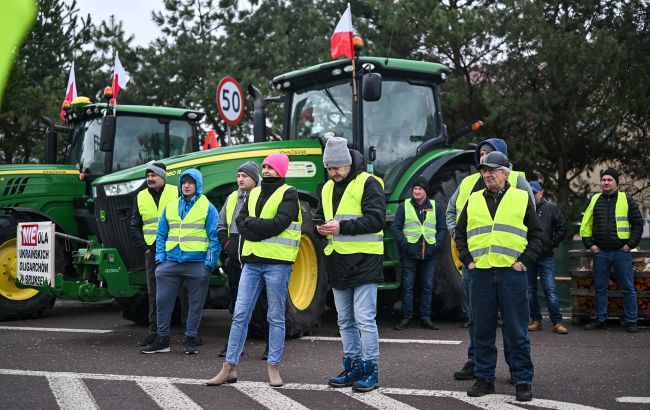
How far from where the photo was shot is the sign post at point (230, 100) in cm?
1185

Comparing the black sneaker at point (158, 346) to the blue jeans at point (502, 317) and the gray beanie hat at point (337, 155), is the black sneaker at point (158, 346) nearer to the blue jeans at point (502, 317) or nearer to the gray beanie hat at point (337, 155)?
the gray beanie hat at point (337, 155)

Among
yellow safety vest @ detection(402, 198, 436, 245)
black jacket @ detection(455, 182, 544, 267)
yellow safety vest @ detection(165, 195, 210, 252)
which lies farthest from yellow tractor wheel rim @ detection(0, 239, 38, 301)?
black jacket @ detection(455, 182, 544, 267)

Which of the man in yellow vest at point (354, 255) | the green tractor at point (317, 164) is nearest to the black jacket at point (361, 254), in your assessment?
the man in yellow vest at point (354, 255)

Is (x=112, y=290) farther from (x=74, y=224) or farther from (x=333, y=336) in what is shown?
(x=74, y=224)

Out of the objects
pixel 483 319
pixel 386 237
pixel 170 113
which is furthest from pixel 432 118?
pixel 483 319

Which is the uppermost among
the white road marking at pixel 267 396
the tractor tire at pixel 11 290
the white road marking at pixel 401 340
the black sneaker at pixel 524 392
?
the tractor tire at pixel 11 290

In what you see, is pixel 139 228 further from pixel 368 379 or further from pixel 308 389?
pixel 368 379

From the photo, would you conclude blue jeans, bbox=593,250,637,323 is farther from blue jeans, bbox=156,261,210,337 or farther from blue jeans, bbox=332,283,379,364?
blue jeans, bbox=156,261,210,337

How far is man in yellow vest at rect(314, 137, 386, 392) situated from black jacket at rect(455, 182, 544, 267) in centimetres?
59

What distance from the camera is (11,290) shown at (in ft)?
34.1

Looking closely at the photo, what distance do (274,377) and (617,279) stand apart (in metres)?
4.93

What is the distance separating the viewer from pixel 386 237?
9391 millimetres

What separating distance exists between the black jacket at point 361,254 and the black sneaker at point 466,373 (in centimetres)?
98

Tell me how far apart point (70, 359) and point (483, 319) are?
3.78 m
